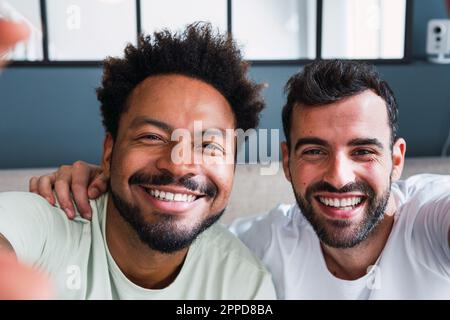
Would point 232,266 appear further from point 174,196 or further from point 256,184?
point 256,184

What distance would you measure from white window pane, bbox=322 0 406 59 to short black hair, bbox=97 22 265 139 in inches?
12.0

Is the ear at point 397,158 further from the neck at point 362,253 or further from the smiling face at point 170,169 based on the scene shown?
the smiling face at point 170,169

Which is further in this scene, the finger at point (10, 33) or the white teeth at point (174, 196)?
the white teeth at point (174, 196)

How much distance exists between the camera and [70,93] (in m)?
1.08

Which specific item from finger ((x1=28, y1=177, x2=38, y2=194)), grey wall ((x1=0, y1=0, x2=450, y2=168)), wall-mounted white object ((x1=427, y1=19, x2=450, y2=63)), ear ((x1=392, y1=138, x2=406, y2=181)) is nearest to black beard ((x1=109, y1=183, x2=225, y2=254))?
finger ((x1=28, y1=177, x2=38, y2=194))

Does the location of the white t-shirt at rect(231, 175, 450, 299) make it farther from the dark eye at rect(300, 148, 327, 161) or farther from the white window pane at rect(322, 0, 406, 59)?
the white window pane at rect(322, 0, 406, 59)

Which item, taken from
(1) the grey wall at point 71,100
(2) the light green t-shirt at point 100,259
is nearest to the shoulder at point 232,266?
(2) the light green t-shirt at point 100,259

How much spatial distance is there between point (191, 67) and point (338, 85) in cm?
18

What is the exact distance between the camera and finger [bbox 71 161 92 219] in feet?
1.94

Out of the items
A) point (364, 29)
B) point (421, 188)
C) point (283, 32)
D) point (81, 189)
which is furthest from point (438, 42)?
point (81, 189)

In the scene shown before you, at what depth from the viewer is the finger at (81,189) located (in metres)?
0.59

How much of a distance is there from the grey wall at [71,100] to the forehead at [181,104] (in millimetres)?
340

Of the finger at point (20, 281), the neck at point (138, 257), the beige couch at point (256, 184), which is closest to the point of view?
the finger at point (20, 281)

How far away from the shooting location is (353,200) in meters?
0.58
